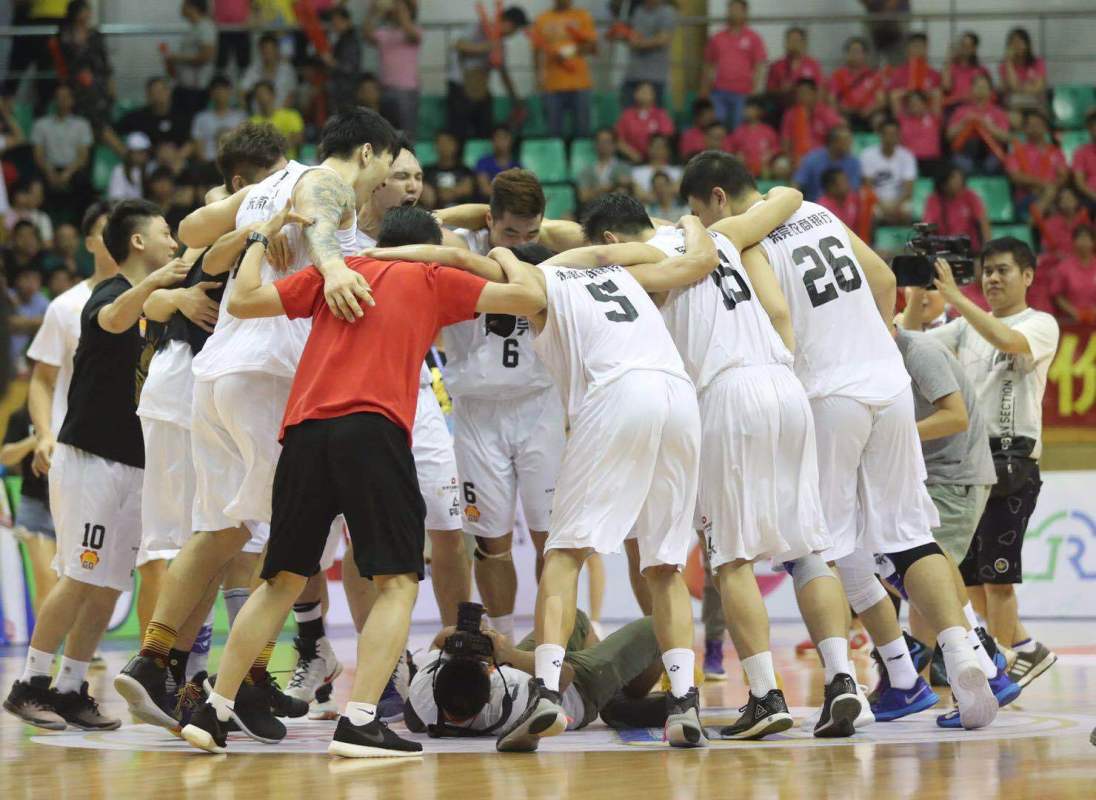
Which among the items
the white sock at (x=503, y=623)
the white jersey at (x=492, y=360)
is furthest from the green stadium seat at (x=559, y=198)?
the white sock at (x=503, y=623)

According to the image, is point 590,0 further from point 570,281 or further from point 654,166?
point 570,281

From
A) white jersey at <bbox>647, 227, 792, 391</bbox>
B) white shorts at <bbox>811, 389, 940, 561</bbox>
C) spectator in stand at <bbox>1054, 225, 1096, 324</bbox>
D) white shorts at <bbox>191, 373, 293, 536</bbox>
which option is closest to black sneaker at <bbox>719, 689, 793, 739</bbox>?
white shorts at <bbox>811, 389, 940, 561</bbox>

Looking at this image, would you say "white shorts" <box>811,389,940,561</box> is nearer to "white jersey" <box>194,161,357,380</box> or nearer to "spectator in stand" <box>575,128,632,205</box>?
"white jersey" <box>194,161,357,380</box>

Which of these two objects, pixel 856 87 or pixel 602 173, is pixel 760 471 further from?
pixel 856 87

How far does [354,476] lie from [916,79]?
14.4 metres

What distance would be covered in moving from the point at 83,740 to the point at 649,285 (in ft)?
10.8

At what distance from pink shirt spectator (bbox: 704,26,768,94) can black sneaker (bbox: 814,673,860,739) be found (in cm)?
1337

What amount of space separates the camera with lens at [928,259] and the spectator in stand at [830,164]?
9273 mm

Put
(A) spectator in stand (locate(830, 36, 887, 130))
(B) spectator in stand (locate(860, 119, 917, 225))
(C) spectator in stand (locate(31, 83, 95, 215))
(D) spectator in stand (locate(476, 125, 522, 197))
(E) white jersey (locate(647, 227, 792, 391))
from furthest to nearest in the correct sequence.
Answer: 1. (A) spectator in stand (locate(830, 36, 887, 130))
2. (C) spectator in stand (locate(31, 83, 95, 215))
3. (D) spectator in stand (locate(476, 125, 522, 197))
4. (B) spectator in stand (locate(860, 119, 917, 225))
5. (E) white jersey (locate(647, 227, 792, 391))

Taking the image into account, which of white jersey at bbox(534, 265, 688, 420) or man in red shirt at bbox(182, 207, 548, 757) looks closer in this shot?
man in red shirt at bbox(182, 207, 548, 757)

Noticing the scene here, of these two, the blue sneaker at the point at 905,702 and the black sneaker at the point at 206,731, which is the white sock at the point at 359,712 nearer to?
the black sneaker at the point at 206,731

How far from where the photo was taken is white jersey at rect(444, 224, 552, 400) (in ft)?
26.9

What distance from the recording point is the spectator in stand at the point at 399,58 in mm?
18688

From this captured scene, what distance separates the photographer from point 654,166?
58.2 ft
